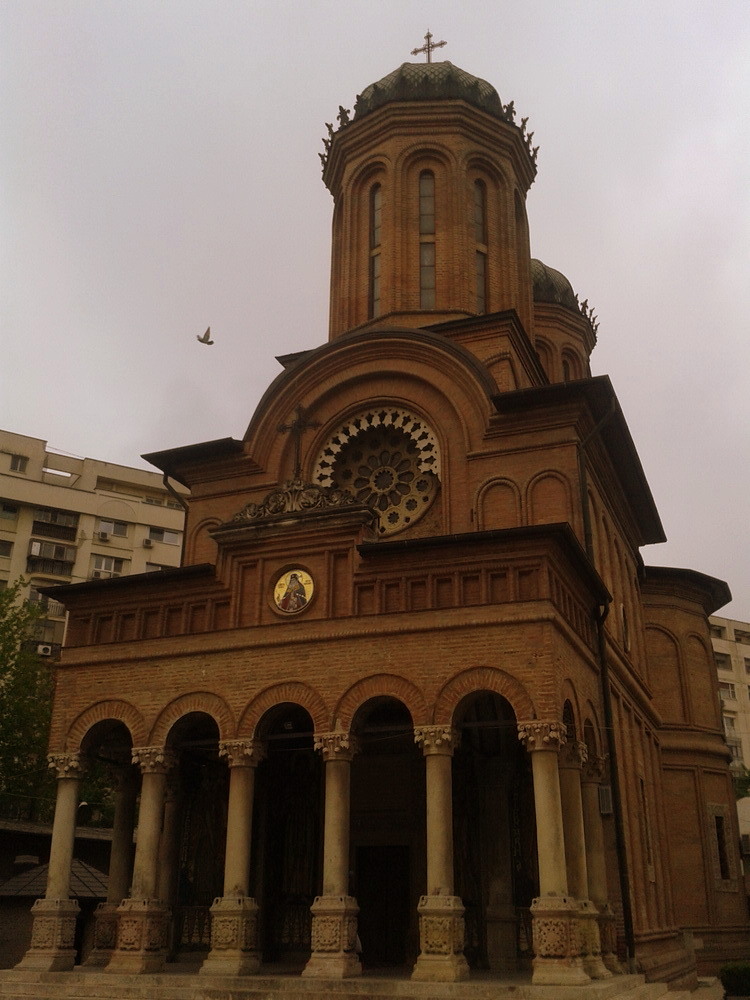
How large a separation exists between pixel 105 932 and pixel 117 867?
3.67 ft

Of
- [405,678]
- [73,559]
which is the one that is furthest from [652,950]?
[73,559]

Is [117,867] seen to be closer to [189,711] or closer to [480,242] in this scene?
[189,711]

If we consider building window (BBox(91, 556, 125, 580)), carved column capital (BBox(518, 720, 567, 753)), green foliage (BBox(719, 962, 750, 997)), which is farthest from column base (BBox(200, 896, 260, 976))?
building window (BBox(91, 556, 125, 580))

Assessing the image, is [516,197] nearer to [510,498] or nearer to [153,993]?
[510,498]

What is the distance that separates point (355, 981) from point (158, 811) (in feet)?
15.6

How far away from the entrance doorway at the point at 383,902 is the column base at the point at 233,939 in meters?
3.44

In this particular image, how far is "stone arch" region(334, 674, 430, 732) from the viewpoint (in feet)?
51.2

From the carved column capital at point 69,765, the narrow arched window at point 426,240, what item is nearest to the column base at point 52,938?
the carved column capital at point 69,765

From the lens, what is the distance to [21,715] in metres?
30.2

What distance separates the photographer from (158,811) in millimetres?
16859

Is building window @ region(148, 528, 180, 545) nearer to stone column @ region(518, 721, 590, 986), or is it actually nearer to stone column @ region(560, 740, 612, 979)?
stone column @ region(560, 740, 612, 979)

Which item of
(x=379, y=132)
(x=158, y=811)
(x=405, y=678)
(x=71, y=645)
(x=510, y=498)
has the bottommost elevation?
(x=158, y=811)

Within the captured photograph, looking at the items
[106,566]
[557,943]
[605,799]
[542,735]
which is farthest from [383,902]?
[106,566]

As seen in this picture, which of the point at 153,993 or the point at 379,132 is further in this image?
the point at 379,132
